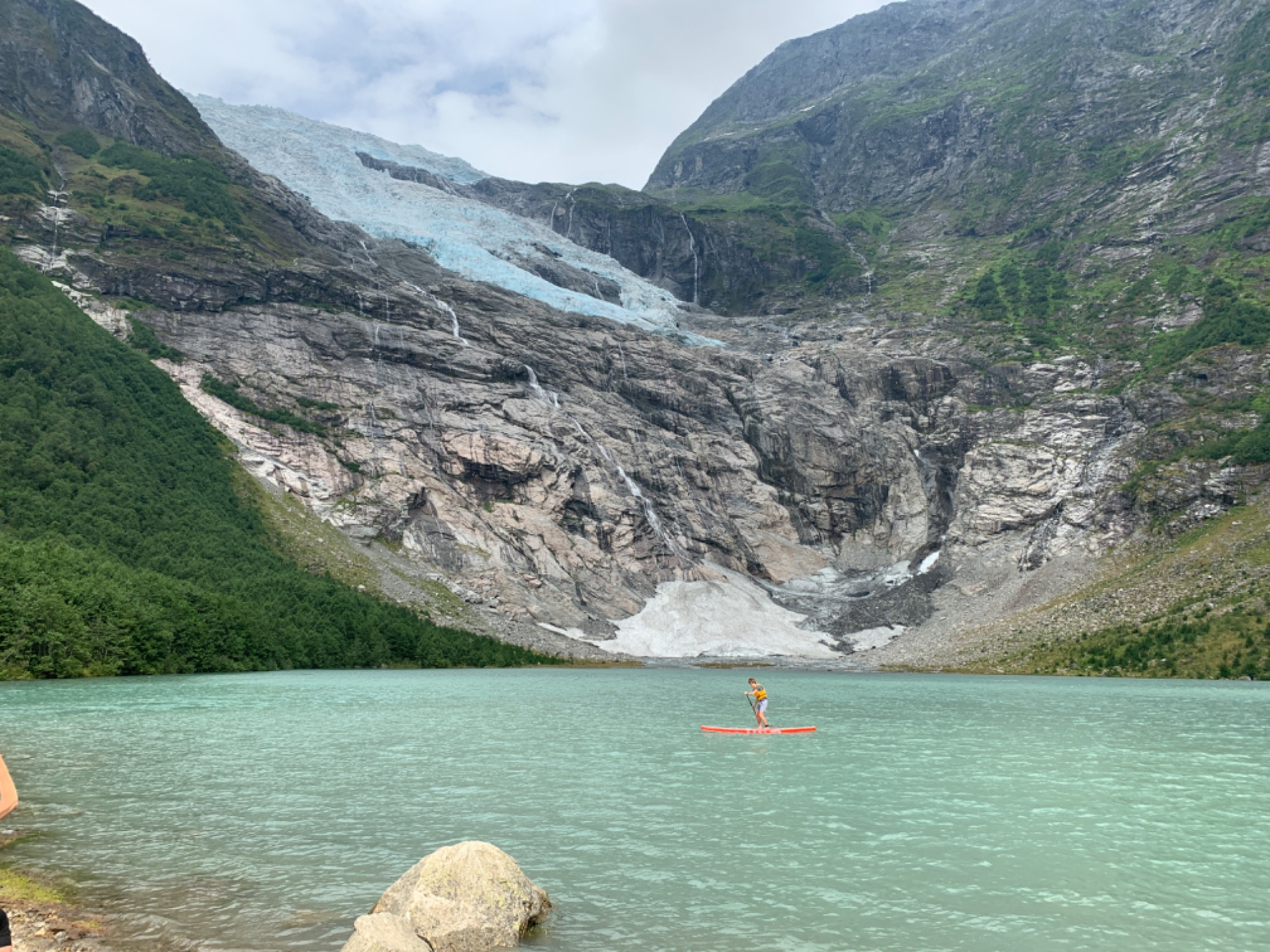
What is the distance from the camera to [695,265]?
188750 millimetres

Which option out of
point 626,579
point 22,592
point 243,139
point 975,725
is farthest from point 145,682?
point 243,139

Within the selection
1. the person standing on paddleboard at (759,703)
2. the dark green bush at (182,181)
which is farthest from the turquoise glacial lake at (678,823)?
the dark green bush at (182,181)

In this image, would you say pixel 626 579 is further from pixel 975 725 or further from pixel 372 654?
pixel 975 725

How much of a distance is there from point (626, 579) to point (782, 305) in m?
87.7

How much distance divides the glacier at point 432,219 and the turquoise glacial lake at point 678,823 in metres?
120

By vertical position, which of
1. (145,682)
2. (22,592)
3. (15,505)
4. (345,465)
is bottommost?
(145,682)

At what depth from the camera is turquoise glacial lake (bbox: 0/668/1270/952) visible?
37.9 ft

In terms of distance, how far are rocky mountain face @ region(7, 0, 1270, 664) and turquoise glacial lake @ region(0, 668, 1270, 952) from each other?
59.6m

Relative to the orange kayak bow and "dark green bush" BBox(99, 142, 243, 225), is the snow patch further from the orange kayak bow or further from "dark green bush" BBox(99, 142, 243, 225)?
the orange kayak bow

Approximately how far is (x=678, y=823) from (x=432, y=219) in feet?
554

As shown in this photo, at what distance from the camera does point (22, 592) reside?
5003 cm

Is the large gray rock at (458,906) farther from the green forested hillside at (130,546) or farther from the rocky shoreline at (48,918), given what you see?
the green forested hillside at (130,546)

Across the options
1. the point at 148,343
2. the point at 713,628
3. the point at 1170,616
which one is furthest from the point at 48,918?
the point at 148,343

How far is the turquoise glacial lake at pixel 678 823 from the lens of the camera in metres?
11.5
